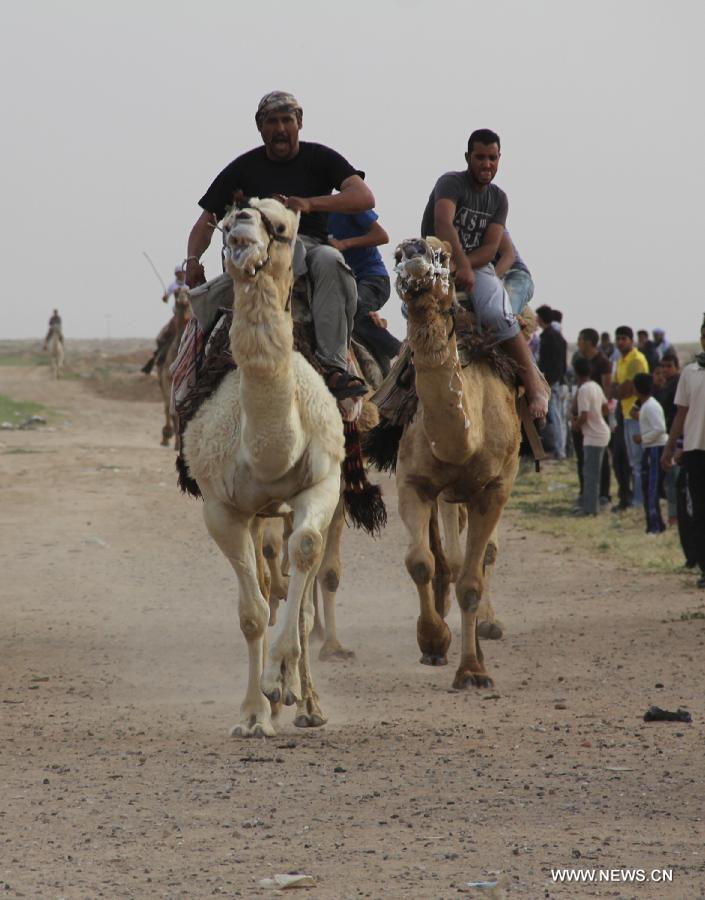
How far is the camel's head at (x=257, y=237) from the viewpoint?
670cm

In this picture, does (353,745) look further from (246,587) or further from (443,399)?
(443,399)

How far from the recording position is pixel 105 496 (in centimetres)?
1828

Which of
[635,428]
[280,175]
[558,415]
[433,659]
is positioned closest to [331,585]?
[433,659]

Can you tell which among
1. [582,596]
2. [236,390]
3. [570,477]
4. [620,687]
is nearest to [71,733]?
[236,390]

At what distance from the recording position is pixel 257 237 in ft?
22.0

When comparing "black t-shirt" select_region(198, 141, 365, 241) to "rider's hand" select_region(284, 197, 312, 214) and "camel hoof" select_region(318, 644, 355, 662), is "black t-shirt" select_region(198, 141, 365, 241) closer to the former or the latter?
"rider's hand" select_region(284, 197, 312, 214)

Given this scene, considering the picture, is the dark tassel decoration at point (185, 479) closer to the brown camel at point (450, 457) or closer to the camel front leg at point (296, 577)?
the camel front leg at point (296, 577)

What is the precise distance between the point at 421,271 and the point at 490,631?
3.45m

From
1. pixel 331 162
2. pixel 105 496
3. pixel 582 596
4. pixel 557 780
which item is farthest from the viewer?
pixel 105 496

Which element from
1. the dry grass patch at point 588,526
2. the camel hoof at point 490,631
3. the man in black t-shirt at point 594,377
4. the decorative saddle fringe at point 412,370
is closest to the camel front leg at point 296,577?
the decorative saddle fringe at point 412,370

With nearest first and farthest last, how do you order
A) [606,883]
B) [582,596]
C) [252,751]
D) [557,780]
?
[606,883] → [557,780] → [252,751] → [582,596]

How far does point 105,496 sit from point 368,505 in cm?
980

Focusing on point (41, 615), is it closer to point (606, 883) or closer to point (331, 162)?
point (331, 162)

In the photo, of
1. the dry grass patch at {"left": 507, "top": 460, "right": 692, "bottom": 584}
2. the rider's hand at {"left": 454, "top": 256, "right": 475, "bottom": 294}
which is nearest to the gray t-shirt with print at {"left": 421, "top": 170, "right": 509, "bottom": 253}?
the rider's hand at {"left": 454, "top": 256, "right": 475, "bottom": 294}
